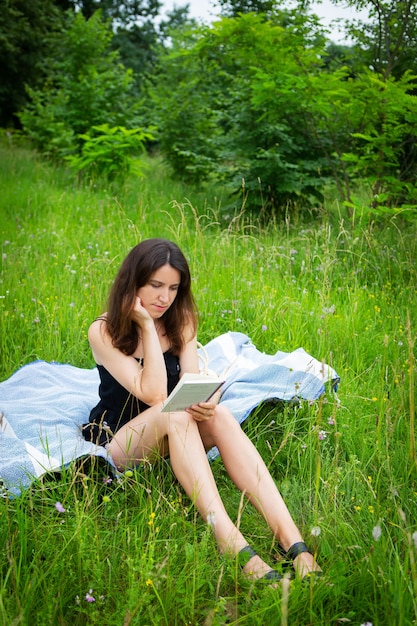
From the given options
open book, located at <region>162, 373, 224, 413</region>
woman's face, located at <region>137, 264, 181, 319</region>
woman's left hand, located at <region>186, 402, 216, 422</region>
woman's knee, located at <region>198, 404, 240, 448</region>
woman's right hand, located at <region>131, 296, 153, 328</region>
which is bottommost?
Result: woman's knee, located at <region>198, 404, 240, 448</region>

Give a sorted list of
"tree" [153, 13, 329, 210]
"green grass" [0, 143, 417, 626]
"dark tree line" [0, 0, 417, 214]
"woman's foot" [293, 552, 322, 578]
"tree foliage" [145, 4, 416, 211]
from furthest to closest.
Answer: "tree" [153, 13, 329, 210], "dark tree line" [0, 0, 417, 214], "tree foliage" [145, 4, 416, 211], "woman's foot" [293, 552, 322, 578], "green grass" [0, 143, 417, 626]

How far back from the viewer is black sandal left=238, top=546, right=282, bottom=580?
2.03 m

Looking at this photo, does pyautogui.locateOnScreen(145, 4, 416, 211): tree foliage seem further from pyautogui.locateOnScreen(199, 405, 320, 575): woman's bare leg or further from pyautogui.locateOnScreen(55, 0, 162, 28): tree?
pyautogui.locateOnScreen(55, 0, 162, 28): tree

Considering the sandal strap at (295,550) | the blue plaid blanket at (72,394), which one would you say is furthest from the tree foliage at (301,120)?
the sandal strap at (295,550)

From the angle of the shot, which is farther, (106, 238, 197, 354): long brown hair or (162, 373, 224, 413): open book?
(106, 238, 197, 354): long brown hair

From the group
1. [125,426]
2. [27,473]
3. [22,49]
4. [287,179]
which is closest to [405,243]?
[287,179]

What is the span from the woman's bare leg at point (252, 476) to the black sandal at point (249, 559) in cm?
7

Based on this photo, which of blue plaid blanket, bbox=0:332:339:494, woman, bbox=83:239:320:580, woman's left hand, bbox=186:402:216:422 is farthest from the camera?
blue plaid blanket, bbox=0:332:339:494

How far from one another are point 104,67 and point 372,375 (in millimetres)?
7852

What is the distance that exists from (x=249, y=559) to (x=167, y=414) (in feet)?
2.24

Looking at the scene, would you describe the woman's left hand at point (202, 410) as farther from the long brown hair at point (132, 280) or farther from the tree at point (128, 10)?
the tree at point (128, 10)

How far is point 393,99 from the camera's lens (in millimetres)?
5375

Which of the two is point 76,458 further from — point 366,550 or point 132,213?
point 132,213

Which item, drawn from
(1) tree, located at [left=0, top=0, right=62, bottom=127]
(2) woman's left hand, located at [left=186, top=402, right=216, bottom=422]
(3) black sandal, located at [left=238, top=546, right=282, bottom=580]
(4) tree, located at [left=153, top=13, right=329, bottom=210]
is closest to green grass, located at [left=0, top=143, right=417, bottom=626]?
(3) black sandal, located at [left=238, top=546, right=282, bottom=580]
